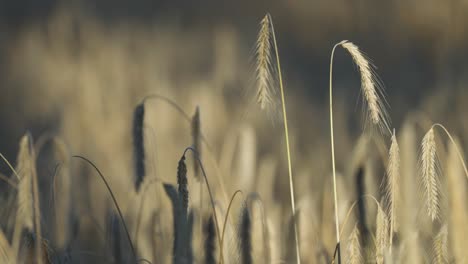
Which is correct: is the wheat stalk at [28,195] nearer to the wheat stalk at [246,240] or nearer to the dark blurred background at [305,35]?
the wheat stalk at [246,240]

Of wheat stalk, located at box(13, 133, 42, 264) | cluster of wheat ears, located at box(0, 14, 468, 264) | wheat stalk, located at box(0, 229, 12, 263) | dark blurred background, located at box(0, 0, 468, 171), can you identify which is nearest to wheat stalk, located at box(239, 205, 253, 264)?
cluster of wheat ears, located at box(0, 14, 468, 264)

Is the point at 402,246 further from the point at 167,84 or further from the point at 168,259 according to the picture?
the point at 167,84

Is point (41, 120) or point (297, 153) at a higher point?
point (41, 120)

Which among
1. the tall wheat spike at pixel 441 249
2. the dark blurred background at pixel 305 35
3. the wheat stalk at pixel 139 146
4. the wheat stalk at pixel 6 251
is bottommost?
the tall wheat spike at pixel 441 249

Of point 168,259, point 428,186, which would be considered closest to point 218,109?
point 168,259

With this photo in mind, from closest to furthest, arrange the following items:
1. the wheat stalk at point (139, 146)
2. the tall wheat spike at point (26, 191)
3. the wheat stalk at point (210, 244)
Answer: the tall wheat spike at point (26, 191), the wheat stalk at point (210, 244), the wheat stalk at point (139, 146)

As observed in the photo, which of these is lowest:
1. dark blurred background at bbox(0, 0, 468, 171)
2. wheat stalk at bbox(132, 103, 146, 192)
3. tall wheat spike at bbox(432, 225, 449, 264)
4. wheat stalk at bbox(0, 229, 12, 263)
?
tall wheat spike at bbox(432, 225, 449, 264)

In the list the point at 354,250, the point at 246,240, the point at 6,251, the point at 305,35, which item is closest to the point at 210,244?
the point at 246,240

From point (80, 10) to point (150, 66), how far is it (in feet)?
1.54

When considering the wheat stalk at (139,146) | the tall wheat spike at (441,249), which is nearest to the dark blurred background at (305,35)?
the wheat stalk at (139,146)

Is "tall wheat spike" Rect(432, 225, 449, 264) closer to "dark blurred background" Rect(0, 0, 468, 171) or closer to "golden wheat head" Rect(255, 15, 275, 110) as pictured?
"golden wheat head" Rect(255, 15, 275, 110)

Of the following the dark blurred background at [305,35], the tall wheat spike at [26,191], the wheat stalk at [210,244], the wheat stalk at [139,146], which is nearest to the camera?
the tall wheat spike at [26,191]

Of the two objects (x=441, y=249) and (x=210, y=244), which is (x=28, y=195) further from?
(x=441, y=249)

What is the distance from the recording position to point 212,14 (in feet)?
13.6
